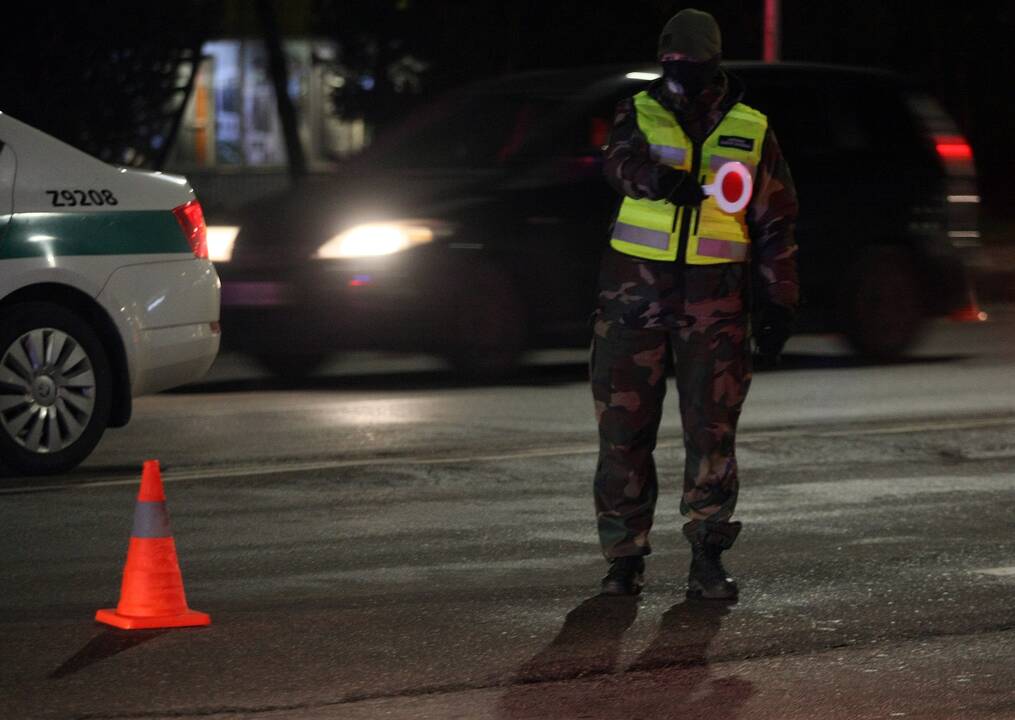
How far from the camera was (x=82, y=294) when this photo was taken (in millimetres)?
9359

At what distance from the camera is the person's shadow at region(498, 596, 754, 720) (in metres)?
5.39

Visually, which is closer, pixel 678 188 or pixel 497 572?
pixel 678 188

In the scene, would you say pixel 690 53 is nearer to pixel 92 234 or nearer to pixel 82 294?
pixel 92 234

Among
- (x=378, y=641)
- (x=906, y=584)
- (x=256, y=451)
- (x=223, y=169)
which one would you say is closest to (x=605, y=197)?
(x=256, y=451)

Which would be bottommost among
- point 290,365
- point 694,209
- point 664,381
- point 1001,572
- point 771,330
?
point 290,365

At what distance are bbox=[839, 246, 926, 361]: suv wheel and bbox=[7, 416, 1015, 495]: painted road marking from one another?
9.33 ft

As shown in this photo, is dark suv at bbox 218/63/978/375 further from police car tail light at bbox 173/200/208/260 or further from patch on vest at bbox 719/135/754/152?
patch on vest at bbox 719/135/754/152

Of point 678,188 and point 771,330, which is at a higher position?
point 678,188

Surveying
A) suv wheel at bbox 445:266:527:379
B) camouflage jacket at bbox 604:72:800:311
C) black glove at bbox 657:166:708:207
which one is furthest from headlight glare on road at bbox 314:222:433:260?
black glove at bbox 657:166:708:207

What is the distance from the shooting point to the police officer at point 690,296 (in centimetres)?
657

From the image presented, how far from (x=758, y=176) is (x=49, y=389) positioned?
370 centimetres

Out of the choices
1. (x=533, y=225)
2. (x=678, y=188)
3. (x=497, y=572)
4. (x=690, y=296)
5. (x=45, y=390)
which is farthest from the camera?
(x=533, y=225)

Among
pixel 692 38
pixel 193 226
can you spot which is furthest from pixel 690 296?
pixel 193 226

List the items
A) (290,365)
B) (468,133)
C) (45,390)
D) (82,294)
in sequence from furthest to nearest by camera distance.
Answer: (468,133), (290,365), (82,294), (45,390)
